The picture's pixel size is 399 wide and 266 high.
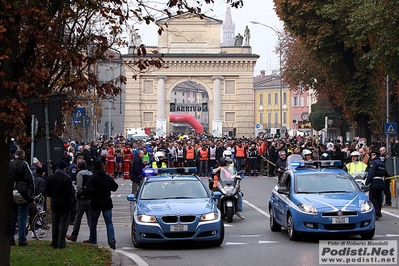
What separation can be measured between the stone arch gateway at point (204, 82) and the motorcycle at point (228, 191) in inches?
2540

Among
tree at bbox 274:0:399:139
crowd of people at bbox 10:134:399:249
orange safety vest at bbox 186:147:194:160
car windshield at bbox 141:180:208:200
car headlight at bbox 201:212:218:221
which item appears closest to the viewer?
crowd of people at bbox 10:134:399:249

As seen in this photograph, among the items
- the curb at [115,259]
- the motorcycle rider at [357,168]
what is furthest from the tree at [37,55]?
the motorcycle rider at [357,168]

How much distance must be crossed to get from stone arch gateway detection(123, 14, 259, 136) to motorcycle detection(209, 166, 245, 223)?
6451 cm

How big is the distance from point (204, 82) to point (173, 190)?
72347mm

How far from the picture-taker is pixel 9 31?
35.0ft

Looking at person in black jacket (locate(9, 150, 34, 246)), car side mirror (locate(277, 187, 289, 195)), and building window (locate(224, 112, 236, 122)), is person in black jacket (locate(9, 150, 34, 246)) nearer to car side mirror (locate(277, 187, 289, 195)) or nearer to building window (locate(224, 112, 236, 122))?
car side mirror (locate(277, 187, 289, 195))

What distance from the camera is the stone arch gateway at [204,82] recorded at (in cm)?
8656

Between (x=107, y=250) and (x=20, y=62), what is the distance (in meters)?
4.80

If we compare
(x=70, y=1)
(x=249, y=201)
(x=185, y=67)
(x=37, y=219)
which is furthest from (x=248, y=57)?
(x=70, y=1)

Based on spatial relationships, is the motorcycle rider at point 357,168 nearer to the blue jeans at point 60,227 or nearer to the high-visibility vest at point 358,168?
the high-visibility vest at point 358,168

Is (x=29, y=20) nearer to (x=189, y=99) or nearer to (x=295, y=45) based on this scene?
(x=295, y=45)

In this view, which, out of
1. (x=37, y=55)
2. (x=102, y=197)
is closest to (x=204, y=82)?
(x=102, y=197)

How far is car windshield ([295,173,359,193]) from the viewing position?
16953 mm

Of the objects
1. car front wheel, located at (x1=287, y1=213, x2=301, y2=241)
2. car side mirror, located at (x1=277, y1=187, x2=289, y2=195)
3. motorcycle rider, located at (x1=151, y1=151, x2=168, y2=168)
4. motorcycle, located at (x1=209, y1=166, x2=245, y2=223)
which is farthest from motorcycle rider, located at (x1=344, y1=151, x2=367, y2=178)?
car front wheel, located at (x1=287, y1=213, x2=301, y2=241)
